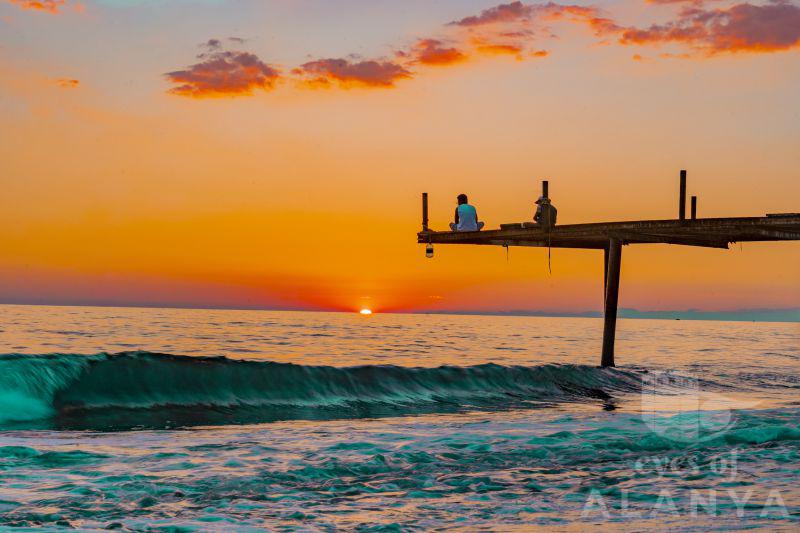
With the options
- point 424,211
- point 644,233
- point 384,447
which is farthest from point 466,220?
point 384,447

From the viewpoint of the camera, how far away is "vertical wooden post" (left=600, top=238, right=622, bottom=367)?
2244cm

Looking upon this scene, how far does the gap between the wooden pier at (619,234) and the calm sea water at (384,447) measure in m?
3.66

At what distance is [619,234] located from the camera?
21.6 metres

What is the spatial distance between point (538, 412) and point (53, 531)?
37.6 ft

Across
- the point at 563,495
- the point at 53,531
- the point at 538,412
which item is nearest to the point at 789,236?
the point at 538,412

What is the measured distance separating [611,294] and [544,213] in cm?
331

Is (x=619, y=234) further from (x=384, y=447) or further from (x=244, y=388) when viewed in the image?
(x=384, y=447)

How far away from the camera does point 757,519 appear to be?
7363mm

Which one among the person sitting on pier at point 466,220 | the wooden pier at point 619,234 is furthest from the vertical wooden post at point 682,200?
the person sitting on pier at point 466,220

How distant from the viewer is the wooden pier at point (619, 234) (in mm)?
17312

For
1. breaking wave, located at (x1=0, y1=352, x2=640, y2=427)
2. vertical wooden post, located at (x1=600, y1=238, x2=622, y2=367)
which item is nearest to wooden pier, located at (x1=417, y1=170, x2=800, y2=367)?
vertical wooden post, located at (x1=600, y1=238, x2=622, y2=367)

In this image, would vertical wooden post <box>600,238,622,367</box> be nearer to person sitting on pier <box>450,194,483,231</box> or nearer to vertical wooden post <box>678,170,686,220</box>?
vertical wooden post <box>678,170,686,220</box>

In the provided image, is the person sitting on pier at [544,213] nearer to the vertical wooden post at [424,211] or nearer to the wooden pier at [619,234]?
the wooden pier at [619,234]

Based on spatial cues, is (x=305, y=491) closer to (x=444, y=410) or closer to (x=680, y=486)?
(x=680, y=486)
